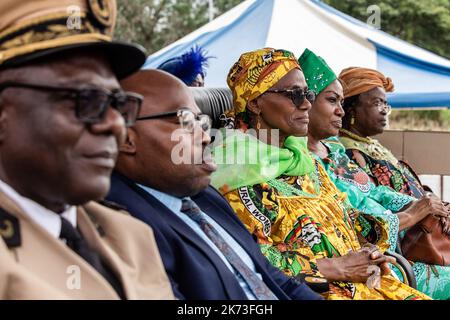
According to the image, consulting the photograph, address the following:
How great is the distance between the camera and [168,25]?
966 inches

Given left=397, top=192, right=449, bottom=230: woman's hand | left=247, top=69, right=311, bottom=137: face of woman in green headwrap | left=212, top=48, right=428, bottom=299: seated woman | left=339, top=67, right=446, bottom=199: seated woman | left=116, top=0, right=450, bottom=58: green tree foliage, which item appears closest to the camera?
left=212, top=48, right=428, bottom=299: seated woman

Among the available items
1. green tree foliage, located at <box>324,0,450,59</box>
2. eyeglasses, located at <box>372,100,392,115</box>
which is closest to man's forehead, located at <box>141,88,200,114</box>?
eyeglasses, located at <box>372,100,392,115</box>

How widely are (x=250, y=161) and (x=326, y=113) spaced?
1623mm

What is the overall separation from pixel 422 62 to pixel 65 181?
7.44 meters

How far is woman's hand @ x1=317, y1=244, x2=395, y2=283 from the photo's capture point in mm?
3648

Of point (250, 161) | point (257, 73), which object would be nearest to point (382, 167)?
point (257, 73)

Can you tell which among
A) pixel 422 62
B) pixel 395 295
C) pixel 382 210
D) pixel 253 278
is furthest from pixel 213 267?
pixel 422 62

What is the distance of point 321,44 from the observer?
8.91m

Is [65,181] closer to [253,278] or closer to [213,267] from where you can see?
[213,267]

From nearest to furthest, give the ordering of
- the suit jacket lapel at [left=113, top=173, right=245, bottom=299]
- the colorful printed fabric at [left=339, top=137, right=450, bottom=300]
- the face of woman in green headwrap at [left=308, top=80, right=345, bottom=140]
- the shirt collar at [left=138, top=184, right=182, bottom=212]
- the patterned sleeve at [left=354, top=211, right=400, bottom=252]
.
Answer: the suit jacket lapel at [left=113, top=173, right=245, bottom=299] → the shirt collar at [left=138, top=184, right=182, bottom=212] → the patterned sleeve at [left=354, top=211, right=400, bottom=252] → the face of woman in green headwrap at [left=308, top=80, right=345, bottom=140] → the colorful printed fabric at [left=339, top=137, right=450, bottom=300]

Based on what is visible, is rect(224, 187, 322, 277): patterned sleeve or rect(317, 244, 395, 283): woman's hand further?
rect(317, 244, 395, 283): woman's hand

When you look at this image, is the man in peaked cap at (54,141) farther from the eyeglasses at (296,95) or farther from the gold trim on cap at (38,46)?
the eyeglasses at (296,95)

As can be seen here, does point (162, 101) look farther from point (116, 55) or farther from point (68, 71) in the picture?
point (68, 71)

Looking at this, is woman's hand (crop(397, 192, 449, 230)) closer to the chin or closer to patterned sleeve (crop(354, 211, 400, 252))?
patterned sleeve (crop(354, 211, 400, 252))
